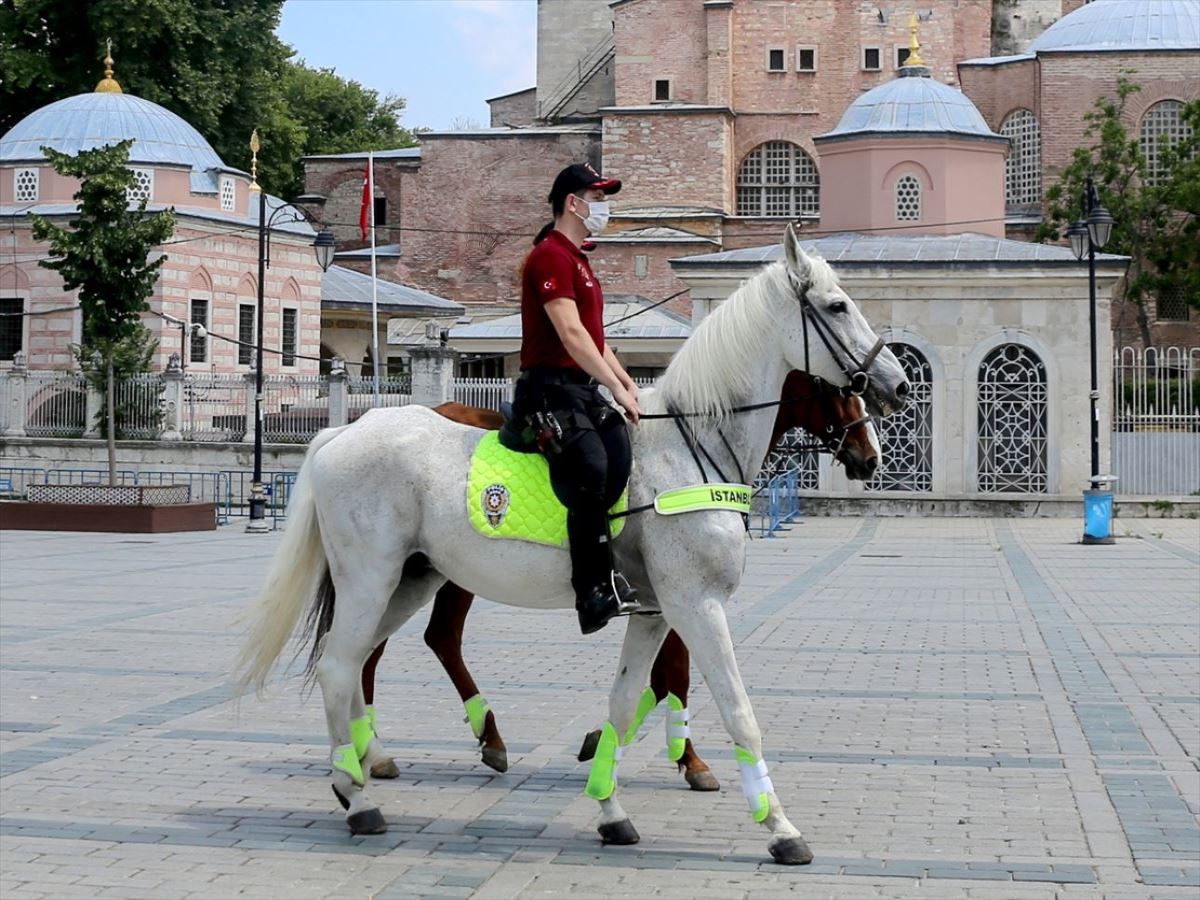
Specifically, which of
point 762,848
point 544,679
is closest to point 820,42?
point 544,679

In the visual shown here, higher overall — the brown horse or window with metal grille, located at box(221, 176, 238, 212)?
window with metal grille, located at box(221, 176, 238, 212)

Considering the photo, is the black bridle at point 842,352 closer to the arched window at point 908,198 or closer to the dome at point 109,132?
the arched window at point 908,198

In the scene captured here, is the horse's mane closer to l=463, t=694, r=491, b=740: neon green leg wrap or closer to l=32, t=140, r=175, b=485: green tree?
l=463, t=694, r=491, b=740: neon green leg wrap

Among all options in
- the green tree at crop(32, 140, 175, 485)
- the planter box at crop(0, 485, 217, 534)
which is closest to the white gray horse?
the planter box at crop(0, 485, 217, 534)

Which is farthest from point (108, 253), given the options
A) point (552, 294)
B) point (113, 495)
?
point (552, 294)

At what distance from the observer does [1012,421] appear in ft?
99.8

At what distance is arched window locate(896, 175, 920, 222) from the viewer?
38.2m

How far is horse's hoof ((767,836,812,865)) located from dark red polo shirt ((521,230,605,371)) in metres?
2.04

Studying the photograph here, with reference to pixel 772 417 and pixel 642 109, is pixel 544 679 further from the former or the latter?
pixel 642 109

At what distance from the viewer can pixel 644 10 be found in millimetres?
60375

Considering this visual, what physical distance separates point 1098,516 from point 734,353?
1836 cm

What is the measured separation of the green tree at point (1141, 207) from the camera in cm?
5153

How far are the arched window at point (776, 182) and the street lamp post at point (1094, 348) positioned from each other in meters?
31.0

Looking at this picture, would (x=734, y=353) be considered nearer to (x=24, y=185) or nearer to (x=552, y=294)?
(x=552, y=294)
